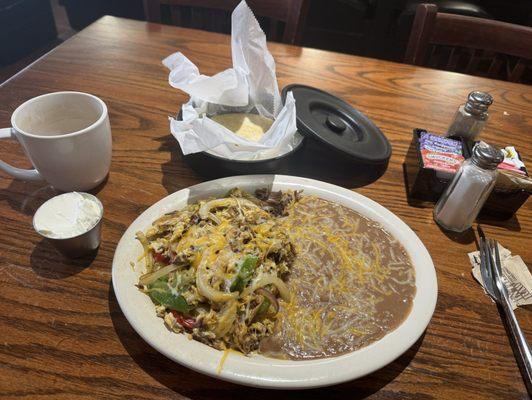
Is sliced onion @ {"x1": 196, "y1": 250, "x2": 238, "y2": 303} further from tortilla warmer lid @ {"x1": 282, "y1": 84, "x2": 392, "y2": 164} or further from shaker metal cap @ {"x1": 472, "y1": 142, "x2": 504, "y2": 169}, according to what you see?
shaker metal cap @ {"x1": 472, "y1": 142, "x2": 504, "y2": 169}

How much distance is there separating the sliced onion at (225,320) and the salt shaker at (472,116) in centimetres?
115

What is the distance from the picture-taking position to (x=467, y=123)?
4.90ft

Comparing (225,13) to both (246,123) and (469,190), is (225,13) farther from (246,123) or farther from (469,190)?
(469,190)

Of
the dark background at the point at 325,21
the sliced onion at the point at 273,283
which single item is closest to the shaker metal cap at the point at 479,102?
the sliced onion at the point at 273,283

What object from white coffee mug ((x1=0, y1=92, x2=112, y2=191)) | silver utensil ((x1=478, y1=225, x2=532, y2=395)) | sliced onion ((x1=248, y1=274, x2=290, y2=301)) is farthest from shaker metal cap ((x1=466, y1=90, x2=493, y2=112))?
white coffee mug ((x1=0, y1=92, x2=112, y2=191))

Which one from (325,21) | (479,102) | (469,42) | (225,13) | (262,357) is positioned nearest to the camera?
(262,357)

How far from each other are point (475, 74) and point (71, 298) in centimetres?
233

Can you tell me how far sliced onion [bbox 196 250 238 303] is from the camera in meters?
0.90

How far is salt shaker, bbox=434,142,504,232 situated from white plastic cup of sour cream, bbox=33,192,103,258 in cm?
104

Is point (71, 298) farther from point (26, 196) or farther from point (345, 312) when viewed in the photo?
point (345, 312)

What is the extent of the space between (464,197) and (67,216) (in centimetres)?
115

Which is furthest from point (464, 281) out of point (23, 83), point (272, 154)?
point (23, 83)

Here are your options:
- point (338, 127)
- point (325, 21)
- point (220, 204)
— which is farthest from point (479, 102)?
point (325, 21)

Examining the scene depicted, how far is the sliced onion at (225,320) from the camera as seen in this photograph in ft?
2.89
